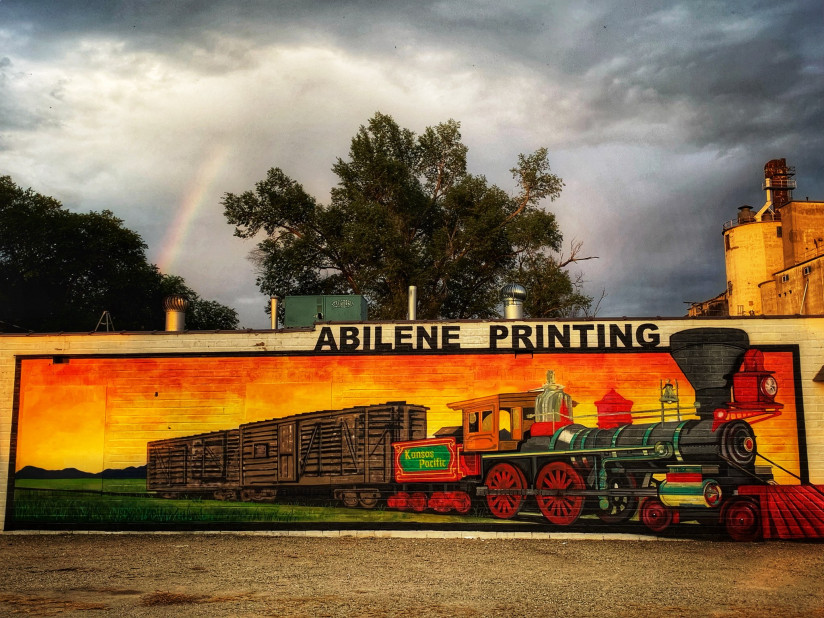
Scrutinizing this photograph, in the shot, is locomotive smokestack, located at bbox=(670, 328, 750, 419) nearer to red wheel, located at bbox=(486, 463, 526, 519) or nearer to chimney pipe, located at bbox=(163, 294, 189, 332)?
red wheel, located at bbox=(486, 463, 526, 519)

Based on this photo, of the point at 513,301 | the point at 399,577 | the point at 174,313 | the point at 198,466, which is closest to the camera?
the point at 399,577

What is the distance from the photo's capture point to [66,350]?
1512cm

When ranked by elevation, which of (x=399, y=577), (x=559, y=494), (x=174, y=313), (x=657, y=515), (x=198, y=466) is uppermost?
(x=174, y=313)

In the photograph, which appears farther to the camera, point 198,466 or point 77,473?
point 77,473

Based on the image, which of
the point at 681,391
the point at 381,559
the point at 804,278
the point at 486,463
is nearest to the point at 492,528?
the point at 486,463

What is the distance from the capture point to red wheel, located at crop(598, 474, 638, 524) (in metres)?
13.6

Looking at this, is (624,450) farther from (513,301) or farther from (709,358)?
(513,301)

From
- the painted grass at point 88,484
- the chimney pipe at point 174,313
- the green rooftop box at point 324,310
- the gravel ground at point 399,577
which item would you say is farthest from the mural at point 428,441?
the green rooftop box at point 324,310

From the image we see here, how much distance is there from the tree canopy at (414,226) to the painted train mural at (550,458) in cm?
2008

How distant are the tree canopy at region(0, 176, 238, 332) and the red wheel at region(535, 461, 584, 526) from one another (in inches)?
1331

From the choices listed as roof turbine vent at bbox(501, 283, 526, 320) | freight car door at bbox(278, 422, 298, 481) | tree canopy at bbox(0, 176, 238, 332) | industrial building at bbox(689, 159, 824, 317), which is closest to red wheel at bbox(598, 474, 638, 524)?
roof turbine vent at bbox(501, 283, 526, 320)

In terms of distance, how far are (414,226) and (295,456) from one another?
24412 millimetres

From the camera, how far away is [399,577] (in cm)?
1005

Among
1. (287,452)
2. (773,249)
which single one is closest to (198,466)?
(287,452)
